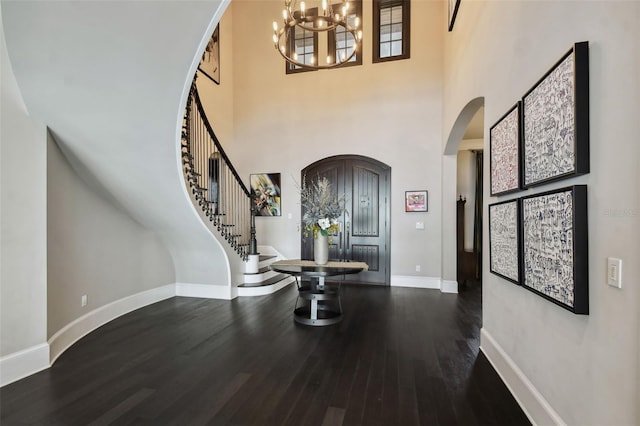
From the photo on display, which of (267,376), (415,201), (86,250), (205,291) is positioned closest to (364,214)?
(415,201)

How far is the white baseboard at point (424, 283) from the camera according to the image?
18.0ft

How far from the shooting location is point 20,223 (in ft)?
8.49

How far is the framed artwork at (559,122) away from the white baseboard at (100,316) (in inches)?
163

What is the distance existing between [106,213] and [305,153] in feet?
12.5

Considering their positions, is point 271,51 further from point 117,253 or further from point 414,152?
point 117,253

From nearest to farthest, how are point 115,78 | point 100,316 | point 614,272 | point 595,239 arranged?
point 614,272 < point 595,239 < point 115,78 < point 100,316

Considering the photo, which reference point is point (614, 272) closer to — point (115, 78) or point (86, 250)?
point (115, 78)

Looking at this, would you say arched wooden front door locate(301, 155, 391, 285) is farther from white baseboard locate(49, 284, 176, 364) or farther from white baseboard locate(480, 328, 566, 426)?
white baseboard locate(480, 328, 566, 426)

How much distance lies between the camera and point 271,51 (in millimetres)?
6891

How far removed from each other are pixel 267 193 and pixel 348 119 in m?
2.32

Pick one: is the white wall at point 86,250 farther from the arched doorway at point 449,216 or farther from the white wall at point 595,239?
the arched doorway at point 449,216

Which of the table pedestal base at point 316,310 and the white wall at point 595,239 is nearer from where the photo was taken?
the white wall at point 595,239

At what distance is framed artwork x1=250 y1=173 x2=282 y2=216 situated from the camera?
674 centimetres

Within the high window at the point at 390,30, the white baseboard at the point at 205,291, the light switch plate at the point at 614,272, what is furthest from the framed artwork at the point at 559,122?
the high window at the point at 390,30
